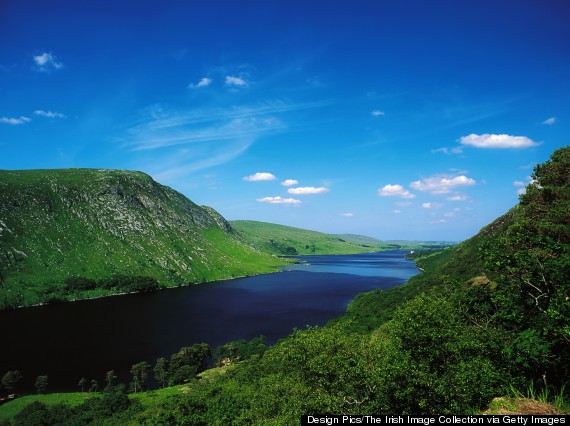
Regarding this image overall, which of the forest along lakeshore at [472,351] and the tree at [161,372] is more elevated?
the forest along lakeshore at [472,351]

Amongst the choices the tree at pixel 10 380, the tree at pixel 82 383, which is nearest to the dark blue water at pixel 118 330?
the tree at pixel 82 383

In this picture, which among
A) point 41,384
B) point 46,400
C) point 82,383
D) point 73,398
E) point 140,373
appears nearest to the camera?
point 46,400

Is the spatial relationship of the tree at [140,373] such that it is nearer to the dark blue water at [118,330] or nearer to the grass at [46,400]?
the dark blue water at [118,330]

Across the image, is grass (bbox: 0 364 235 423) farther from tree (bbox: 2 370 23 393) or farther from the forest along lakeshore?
the forest along lakeshore

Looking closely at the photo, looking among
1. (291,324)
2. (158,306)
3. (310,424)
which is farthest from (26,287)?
(310,424)

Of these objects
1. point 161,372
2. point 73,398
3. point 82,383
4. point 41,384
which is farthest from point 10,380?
point 161,372

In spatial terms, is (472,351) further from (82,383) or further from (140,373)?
(82,383)

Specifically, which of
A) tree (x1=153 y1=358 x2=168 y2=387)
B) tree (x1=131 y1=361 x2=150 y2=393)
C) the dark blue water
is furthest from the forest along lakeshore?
the dark blue water

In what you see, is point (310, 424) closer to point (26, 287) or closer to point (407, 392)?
point (407, 392)

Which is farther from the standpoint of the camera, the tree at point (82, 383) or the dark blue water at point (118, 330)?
the dark blue water at point (118, 330)

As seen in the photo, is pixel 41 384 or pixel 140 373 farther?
pixel 140 373

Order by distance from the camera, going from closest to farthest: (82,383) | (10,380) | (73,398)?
(73,398)
(10,380)
(82,383)

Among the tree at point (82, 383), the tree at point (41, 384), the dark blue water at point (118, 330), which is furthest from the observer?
the dark blue water at point (118, 330)

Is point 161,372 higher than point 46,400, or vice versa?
point 46,400
